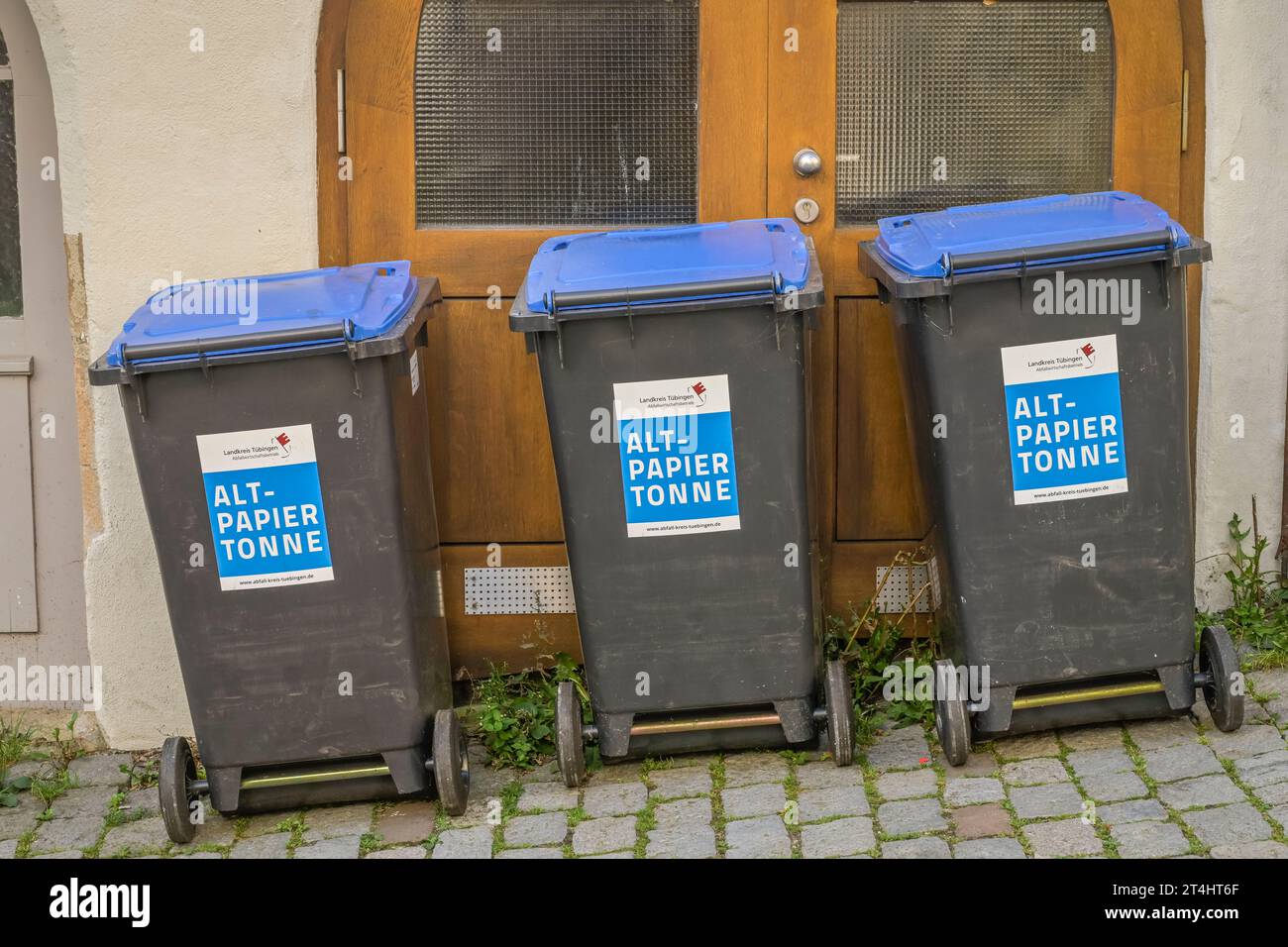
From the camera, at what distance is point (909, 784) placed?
4.06 m

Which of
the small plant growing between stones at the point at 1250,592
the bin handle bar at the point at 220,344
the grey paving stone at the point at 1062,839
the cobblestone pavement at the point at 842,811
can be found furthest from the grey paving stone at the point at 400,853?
the small plant growing between stones at the point at 1250,592

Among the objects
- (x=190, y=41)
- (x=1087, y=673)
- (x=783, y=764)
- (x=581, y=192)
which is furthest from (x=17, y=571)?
(x=1087, y=673)

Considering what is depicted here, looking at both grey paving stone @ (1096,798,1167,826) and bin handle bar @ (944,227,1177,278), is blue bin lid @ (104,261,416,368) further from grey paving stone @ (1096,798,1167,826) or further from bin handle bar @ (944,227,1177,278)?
grey paving stone @ (1096,798,1167,826)

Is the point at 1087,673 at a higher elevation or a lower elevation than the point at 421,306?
lower

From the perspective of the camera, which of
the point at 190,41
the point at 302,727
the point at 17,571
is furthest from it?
the point at 17,571

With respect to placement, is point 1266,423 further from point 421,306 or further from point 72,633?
point 72,633

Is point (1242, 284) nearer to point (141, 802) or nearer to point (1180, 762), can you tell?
point (1180, 762)

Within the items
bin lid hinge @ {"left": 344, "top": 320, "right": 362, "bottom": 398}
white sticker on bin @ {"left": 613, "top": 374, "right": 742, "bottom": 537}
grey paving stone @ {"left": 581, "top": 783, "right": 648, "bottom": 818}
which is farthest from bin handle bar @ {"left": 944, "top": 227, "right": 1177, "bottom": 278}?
grey paving stone @ {"left": 581, "top": 783, "right": 648, "bottom": 818}

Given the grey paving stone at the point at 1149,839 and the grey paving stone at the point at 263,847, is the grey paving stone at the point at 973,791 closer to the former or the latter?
the grey paving stone at the point at 1149,839

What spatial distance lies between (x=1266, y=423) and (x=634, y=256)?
231 cm

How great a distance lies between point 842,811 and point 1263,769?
1168 millimetres

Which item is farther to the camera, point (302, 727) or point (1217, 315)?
point (1217, 315)

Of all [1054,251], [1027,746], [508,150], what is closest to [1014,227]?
[1054,251]

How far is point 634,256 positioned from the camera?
408 cm
